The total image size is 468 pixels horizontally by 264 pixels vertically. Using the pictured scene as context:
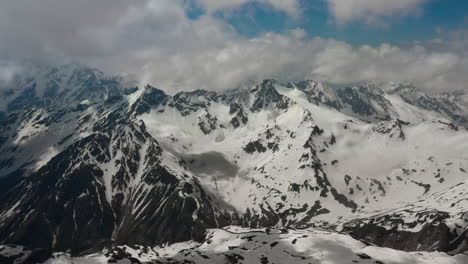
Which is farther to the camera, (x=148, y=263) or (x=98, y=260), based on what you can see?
(x=98, y=260)

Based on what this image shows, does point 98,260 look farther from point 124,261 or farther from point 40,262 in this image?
point 40,262

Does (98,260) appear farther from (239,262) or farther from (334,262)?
(334,262)

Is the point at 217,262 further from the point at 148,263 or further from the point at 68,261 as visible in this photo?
the point at 68,261

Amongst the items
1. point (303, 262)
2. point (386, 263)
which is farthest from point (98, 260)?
point (386, 263)

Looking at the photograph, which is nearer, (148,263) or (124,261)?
(148,263)

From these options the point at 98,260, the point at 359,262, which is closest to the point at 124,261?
the point at 98,260

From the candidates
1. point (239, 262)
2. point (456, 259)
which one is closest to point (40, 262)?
point (239, 262)

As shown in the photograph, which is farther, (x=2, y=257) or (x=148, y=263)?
(x=2, y=257)
